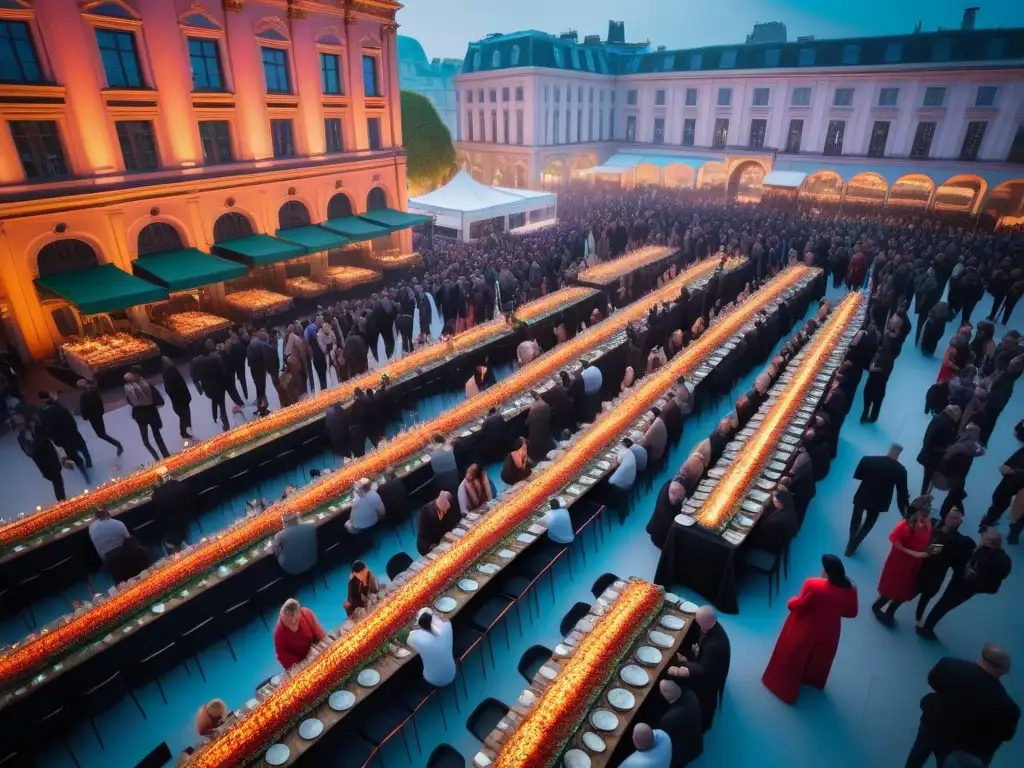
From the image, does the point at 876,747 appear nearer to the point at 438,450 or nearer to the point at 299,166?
the point at 438,450

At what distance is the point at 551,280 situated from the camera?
19391 millimetres

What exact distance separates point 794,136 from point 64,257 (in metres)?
40.9

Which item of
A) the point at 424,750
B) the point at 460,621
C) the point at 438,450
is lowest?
the point at 424,750

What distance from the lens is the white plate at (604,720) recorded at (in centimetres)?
480

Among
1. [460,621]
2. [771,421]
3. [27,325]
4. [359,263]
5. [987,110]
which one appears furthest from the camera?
[987,110]

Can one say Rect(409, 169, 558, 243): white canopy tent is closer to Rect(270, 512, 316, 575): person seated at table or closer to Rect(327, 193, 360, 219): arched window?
Rect(327, 193, 360, 219): arched window

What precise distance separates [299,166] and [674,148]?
31.9 metres

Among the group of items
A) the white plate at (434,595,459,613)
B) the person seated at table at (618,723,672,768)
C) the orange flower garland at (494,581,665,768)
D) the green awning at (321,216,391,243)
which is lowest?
the white plate at (434,595,459,613)

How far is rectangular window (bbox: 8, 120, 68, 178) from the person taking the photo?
1461 cm

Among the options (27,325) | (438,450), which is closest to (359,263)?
(27,325)

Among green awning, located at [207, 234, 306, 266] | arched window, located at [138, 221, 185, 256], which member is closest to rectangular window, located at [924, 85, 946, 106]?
green awning, located at [207, 234, 306, 266]

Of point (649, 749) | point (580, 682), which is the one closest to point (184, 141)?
point (580, 682)

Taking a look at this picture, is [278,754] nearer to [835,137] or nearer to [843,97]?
[835,137]

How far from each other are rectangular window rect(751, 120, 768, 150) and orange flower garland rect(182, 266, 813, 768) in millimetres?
36375
